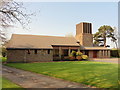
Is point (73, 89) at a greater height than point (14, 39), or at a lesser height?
lesser

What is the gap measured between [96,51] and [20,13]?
3287 centimetres

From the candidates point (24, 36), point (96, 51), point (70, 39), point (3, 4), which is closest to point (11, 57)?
point (24, 36)

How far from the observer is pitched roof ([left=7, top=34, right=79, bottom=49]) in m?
28.5

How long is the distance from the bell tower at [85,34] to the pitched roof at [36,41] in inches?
214

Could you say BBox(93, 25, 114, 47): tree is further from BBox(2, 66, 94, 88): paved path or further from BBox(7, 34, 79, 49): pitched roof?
BBox(2, 66, 94, 88): paved path

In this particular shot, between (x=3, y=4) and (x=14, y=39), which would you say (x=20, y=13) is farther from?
(x=14, y=39)

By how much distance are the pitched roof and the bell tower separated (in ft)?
17.8

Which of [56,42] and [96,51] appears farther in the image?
[96,51]

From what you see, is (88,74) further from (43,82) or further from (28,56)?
(28,56)

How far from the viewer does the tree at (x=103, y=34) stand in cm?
5019

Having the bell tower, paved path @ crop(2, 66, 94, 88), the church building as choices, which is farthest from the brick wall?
paved path @ crop(2, 66, 94, 88)

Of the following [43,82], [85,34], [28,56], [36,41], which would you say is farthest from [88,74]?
[85,34]

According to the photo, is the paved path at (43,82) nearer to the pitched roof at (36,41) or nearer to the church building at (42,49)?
the church building at (42,49)

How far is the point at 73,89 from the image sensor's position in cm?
739
